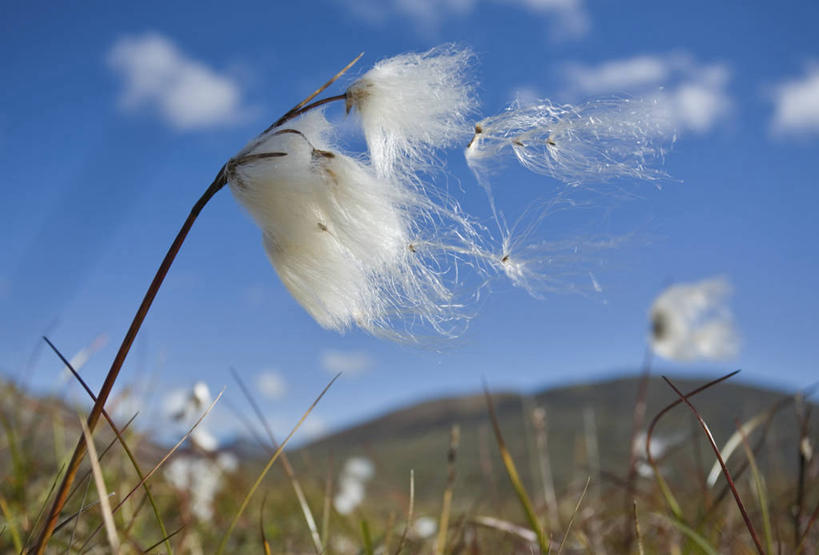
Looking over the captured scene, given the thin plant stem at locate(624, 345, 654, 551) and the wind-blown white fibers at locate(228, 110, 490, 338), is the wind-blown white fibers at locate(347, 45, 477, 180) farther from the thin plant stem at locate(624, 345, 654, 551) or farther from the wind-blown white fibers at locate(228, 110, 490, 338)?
the thin plant stem at locate(624, 345, 654, 551)

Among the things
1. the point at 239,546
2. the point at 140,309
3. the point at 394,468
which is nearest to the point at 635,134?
the point at 140,309


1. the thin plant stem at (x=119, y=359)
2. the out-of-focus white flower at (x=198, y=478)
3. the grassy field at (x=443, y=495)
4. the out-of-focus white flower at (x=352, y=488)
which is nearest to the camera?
the thin plant stem at (x=119, y=359)

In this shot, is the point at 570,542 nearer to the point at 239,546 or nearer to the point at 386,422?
the point at 239,546

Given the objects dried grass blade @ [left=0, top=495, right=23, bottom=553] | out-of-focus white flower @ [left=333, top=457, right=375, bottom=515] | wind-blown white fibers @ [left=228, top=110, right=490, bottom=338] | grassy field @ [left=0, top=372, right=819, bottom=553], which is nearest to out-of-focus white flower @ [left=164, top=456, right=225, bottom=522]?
grassy field @ [left=0, top=372, right=819, bottom=553]

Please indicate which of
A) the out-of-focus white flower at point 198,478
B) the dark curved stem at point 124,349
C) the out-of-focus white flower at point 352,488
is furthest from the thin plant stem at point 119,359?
the out-of-focus white flower at point 352,488

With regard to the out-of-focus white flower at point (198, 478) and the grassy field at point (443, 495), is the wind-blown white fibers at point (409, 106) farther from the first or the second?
the out-of-focus white flower at point (198, 478)
